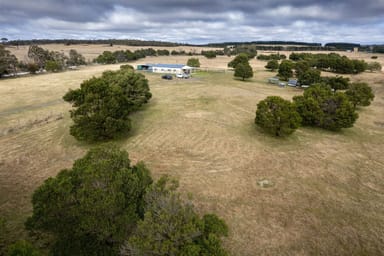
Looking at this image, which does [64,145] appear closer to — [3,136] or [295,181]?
[3,136]

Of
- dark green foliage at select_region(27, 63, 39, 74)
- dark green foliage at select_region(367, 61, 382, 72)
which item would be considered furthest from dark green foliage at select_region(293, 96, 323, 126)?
dark green foliage at select_region(27, 63, 39, 74)

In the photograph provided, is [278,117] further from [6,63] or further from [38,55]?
[38,55]

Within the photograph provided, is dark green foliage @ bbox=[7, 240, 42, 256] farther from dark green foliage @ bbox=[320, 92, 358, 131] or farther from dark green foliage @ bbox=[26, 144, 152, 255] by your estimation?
dark green foliage @ bbox=[320, 92, 358, 131]

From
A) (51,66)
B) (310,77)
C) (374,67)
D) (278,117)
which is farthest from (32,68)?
(374,67)

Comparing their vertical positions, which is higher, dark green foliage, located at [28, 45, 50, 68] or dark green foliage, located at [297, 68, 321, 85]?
dark green foliage, located at [28, 45, 50, 68]

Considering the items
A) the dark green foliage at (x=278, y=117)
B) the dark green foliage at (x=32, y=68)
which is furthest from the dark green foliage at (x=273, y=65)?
the dark green foliage at (x=32, y=68)

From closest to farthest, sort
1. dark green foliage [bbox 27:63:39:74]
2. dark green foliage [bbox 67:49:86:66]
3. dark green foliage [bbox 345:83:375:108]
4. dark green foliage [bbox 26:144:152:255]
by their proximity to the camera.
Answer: dark green foliage [bbox 26:144:152:255], dark green foliage [bbox 345:83:375:108], dark green foliage [bbox 27:63:39:74], dark green foliage [bbox 67:49:86:66]

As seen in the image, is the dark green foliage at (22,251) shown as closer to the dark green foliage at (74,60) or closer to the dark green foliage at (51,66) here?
the dark green foliage at (51,66)
